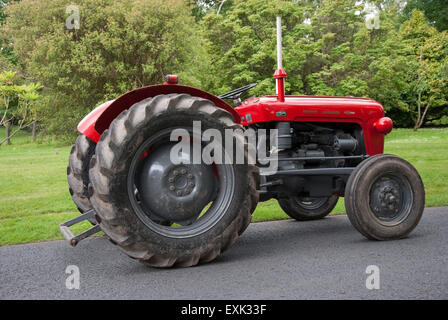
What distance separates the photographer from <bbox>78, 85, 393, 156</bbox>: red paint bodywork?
11.6 ft

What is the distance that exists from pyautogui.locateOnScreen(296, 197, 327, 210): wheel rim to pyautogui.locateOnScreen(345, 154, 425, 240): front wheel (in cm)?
116

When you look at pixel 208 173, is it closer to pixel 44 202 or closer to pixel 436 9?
pixel 44 202

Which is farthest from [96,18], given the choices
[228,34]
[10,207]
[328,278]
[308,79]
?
[328,278]

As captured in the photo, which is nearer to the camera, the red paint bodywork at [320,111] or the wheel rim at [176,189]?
the wheel rim at [176,189]

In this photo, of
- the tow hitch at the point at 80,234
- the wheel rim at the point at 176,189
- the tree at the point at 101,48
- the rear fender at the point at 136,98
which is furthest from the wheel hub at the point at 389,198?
the tree at the point at 101,48

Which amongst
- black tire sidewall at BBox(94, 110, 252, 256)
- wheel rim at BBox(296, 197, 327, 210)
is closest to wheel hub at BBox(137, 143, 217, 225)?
Answer: black tire sidewall at BBox(94, 110, 252, 256)

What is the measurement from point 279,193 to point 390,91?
24.7 metres

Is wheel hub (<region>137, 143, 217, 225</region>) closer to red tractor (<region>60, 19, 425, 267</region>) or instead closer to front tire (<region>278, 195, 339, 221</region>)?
red tractor (<region>60, 19, 425, 267</region>)

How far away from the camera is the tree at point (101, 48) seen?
19.0 metres

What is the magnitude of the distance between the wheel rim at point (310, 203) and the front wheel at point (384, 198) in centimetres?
116

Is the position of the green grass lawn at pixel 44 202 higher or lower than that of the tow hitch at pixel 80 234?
lower

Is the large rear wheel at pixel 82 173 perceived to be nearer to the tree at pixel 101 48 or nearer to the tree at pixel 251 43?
the tree at pixel 101 48

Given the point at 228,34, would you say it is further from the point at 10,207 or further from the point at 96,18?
the point at 10,207

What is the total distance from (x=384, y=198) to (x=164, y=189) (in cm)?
213
